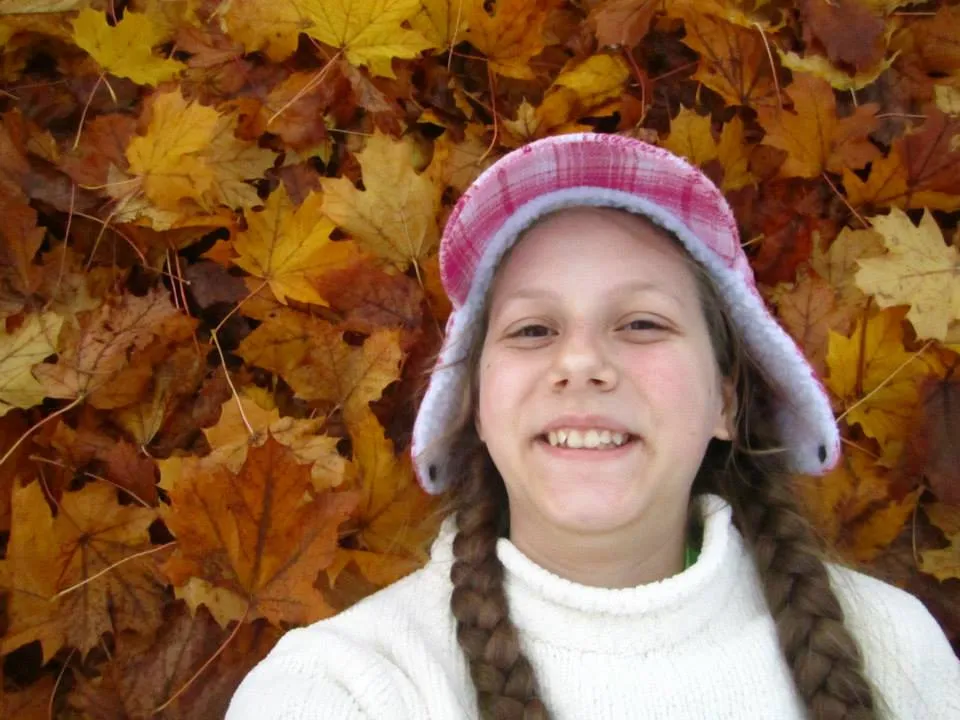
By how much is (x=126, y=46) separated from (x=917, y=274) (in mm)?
1344

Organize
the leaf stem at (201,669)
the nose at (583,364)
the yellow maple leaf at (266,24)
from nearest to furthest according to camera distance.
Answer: the nose at (583,364), the leaf stem at (201,669), the yellow maple leaf at (266,24)

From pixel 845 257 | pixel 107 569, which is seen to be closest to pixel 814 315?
pixel 845 257

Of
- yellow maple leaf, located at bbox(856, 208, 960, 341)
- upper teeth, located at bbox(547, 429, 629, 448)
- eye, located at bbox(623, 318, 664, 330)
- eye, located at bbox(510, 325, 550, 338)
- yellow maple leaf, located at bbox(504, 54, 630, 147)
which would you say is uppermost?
yellow maple leaf, located at bbox(504, 54, 630, 147)

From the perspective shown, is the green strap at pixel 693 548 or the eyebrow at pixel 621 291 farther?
the green strap at pixel 693 548

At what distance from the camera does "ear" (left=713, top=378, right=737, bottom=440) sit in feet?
4.18

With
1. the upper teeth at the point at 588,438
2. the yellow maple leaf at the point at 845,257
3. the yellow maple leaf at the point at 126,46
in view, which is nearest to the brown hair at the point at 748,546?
the upper teeth at the point at 588,438

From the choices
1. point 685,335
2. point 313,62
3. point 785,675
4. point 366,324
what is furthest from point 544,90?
point 785,675

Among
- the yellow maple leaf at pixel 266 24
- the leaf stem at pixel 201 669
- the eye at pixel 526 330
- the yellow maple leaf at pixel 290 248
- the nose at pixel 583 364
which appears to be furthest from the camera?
the yellow maple leaf at pixel 266 24

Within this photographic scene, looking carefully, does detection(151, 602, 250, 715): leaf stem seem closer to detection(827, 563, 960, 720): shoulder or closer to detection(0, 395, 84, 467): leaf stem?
detection(0, 395, 84, 467): leaf stem

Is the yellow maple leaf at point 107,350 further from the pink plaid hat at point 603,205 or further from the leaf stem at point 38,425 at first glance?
the pink plaid hat at point 603,205

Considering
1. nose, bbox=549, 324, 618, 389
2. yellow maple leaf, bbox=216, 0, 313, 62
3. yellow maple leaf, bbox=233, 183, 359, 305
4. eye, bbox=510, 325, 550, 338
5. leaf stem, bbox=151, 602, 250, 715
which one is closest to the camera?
nose, bbox=549, 324, 618, 389

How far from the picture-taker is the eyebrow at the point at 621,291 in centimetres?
114

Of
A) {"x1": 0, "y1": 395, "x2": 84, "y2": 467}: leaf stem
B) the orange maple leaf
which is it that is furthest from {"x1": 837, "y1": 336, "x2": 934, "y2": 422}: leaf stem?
{"x1": 0, "y1": 395, "x2": 84, "y2": 467}: leaf stem

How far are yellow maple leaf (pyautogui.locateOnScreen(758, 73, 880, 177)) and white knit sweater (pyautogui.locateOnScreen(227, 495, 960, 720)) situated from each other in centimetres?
68
